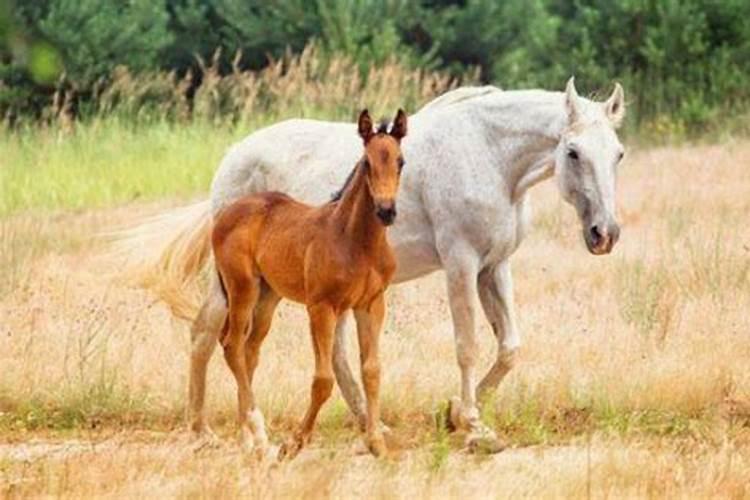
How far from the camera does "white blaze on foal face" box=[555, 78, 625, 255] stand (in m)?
9.25

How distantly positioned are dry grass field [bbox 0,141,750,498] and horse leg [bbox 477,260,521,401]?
15 cm

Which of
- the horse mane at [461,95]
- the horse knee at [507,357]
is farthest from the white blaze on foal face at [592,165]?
the horse mane at [461,95]

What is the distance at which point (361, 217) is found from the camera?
333 inches

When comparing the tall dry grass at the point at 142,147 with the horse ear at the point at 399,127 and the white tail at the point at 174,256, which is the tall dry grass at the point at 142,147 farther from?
the horse ear at the point at 399,127

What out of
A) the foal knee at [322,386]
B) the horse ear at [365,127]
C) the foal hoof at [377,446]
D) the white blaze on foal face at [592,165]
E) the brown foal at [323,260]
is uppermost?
the horse ear at [365,127]

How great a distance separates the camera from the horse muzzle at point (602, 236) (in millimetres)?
9203

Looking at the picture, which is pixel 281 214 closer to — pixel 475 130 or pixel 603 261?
pixel 475 130

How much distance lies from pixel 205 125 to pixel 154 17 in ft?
14.7

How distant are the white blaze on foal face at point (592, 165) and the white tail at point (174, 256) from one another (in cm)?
203

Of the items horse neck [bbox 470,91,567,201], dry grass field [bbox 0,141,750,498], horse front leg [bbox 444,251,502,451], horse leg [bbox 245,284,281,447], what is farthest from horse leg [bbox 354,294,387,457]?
horse neck [bbox 470,91,567,201]

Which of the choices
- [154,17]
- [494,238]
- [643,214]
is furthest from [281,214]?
[154,17]

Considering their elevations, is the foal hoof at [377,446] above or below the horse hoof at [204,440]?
above

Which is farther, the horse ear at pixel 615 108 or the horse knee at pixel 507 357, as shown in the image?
the horse knee at pixel 507 357

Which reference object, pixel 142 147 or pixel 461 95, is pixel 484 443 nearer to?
pixel 461 95
